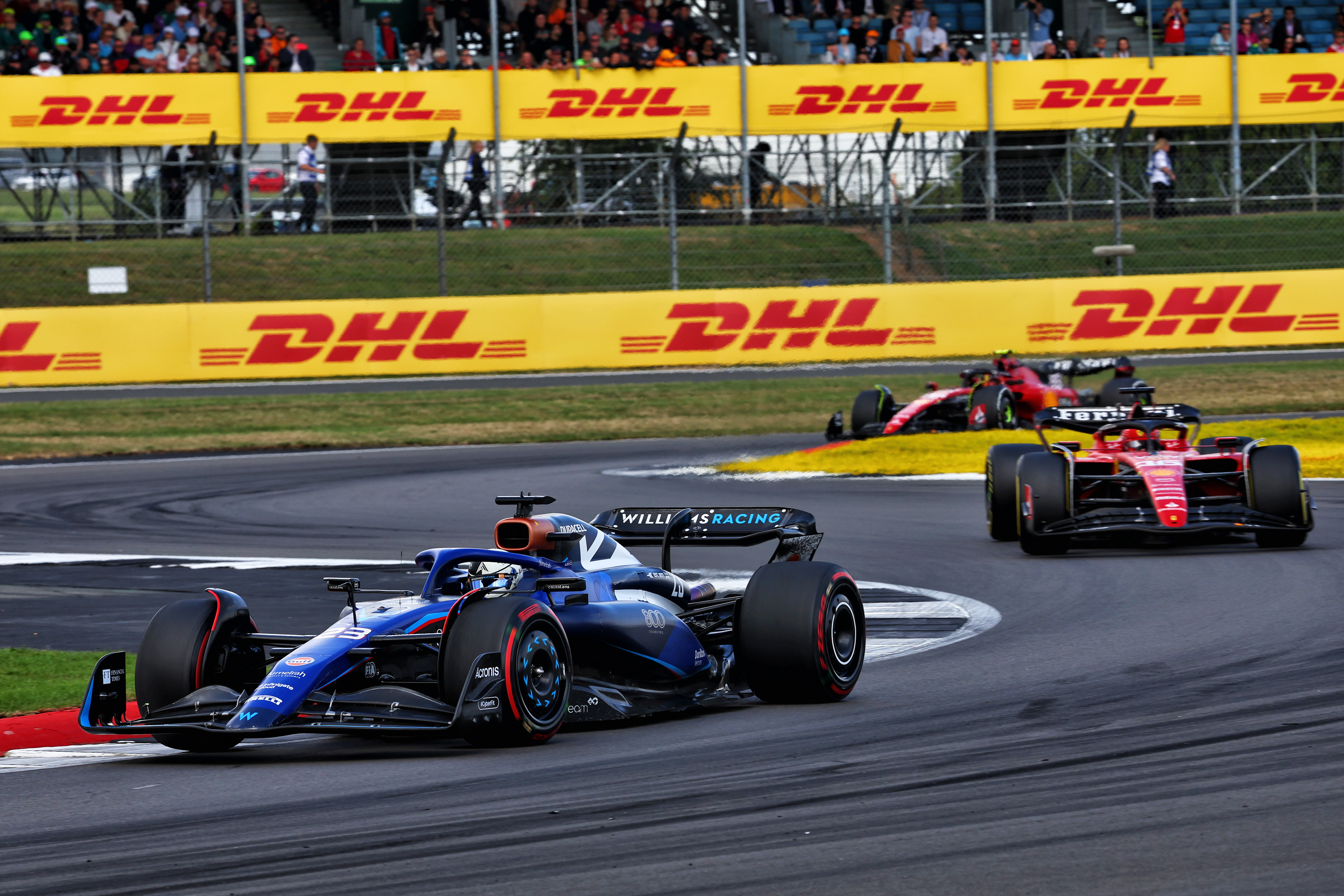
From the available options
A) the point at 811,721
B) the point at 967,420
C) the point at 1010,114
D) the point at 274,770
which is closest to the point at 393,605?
the point at 274,770

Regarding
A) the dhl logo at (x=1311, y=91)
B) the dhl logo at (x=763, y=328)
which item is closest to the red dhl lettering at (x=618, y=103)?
the dhl logo at (x=763, y=328)

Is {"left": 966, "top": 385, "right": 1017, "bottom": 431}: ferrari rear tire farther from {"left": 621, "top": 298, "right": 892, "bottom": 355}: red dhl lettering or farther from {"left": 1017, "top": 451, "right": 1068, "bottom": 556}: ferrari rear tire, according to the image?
{"left": 621, "top": 298, "right": 892, "bottom": 355}: red dhl lettering

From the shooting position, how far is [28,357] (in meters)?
24.0

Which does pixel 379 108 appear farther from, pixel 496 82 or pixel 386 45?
pixel 386 45

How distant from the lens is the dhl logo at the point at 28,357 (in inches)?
945

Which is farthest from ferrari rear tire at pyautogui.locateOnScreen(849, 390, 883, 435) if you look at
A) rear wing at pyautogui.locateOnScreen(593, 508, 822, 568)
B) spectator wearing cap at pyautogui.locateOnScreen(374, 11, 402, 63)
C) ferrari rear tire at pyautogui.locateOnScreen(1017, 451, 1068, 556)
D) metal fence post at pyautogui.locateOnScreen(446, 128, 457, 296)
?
spectator wearing cap at pyautogui.locateOnScreen(374, 11, 402, 63)

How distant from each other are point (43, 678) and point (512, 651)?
2650 millimetres

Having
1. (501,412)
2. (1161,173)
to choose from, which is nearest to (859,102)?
(1161,173)

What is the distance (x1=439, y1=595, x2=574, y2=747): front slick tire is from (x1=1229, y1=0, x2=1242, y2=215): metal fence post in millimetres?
24416

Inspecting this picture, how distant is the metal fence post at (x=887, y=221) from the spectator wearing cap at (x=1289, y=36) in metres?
10.1

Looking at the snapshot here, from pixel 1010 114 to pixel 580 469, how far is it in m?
16.5

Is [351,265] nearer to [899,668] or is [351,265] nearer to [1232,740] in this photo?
[899,668]

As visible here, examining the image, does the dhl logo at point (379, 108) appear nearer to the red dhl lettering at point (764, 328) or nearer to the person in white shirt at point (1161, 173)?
the red dhl lettering at point (764, 328)

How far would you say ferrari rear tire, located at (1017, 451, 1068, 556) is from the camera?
37.5 ft
